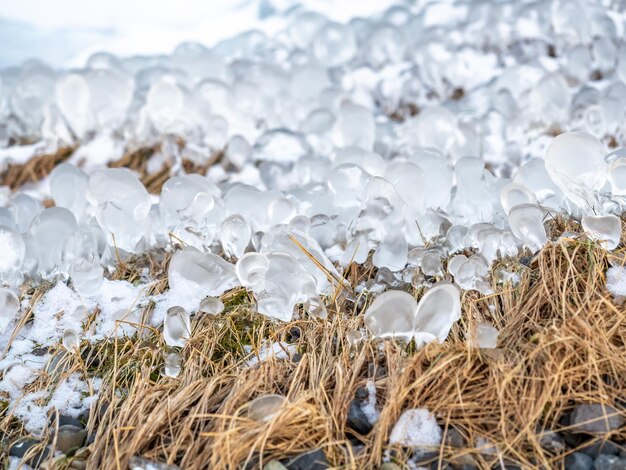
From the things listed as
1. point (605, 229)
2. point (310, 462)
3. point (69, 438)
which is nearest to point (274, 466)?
point (310, 462)

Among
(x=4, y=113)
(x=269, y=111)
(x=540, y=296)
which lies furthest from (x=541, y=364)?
(x=4, y=113)

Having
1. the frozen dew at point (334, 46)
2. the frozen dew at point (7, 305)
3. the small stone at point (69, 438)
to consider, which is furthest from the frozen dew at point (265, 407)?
the frozen dew at point (334, 46)

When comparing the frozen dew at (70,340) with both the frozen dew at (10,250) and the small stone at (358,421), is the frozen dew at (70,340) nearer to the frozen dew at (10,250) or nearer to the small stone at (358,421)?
the frozen dew at (10,250)

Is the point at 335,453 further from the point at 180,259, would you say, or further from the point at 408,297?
the point at 180,259

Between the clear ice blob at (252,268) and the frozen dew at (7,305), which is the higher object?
the clear ice blob at (252,268)

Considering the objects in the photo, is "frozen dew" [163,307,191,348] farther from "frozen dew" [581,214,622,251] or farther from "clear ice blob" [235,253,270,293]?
"frozen dew" [581,214,622,251]

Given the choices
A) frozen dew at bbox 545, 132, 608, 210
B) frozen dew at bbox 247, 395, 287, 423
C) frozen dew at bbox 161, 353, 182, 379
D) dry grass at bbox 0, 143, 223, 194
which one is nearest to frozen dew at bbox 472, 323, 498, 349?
frozen dew at bbox 247, 395, 287, 423
